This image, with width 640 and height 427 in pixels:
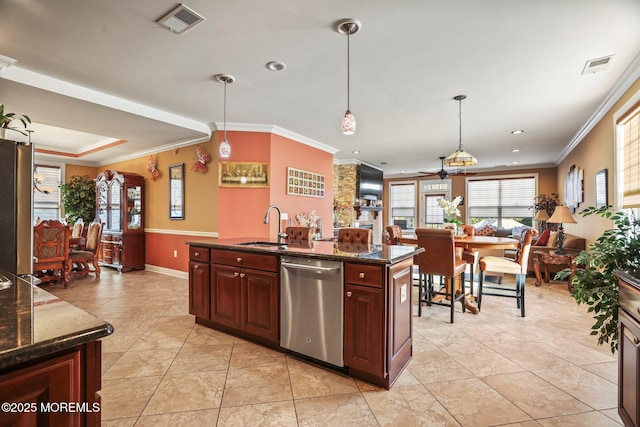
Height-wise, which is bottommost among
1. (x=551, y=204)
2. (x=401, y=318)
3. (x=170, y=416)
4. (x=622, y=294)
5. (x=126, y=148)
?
(x=170, y=416)

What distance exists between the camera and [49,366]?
0.78 m

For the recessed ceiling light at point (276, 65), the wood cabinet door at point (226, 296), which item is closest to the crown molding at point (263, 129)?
the recessed ceiling light at point (276, 65)

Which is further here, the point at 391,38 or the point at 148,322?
the point at 148,322

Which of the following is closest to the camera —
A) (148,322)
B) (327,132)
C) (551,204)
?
(148,322)

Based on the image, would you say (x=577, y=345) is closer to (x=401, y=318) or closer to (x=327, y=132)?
(x=401, y=318)

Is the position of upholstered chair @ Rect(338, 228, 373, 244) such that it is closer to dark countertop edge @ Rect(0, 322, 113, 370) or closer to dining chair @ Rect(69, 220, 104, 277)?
dark countertop edge @ Rect(0, 322, 113, 370)

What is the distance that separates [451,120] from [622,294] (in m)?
3.54

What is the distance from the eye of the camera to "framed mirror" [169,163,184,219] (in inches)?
214

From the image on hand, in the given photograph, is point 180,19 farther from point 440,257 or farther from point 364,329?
point 440,257

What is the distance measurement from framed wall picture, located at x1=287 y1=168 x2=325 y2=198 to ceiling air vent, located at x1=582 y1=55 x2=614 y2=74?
156 inches

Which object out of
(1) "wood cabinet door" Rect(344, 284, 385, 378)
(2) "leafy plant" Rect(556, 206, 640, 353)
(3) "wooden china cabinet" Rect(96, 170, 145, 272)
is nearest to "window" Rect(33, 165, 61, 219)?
(3) "wooden china cabinet" Rect(96, 170, 145, 272)

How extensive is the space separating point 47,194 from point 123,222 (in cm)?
302

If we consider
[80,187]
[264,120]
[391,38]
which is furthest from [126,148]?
[391,38]

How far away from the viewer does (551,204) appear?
304 inches
